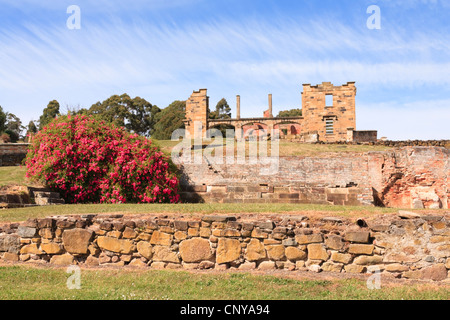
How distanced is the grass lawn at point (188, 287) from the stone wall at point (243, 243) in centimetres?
46

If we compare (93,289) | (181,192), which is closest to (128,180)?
(181,192)

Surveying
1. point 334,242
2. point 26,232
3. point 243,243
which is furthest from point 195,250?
point 26,232

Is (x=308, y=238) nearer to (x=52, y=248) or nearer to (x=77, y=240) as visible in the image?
(x=77, y=240)

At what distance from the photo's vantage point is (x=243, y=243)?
22.7 ft

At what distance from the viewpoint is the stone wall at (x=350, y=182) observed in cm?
1648

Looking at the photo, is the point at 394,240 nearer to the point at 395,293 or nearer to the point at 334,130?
the point at 395,293

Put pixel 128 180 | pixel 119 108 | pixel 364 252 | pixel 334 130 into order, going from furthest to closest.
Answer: pixel 119 108 → pixel 334 130 → pixel 128 180 → pixel 364 252

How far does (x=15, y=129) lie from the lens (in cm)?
6131

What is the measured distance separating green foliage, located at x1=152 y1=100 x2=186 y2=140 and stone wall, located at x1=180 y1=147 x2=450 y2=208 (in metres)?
29.9

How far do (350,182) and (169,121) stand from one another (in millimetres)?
34956

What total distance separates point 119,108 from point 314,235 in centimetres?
4617

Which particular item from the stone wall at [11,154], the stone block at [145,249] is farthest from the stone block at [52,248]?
the stone wall at [11,154]

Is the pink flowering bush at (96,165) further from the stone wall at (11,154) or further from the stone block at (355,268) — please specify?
the stone block at (355,268)

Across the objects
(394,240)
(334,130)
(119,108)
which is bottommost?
(394,240)
